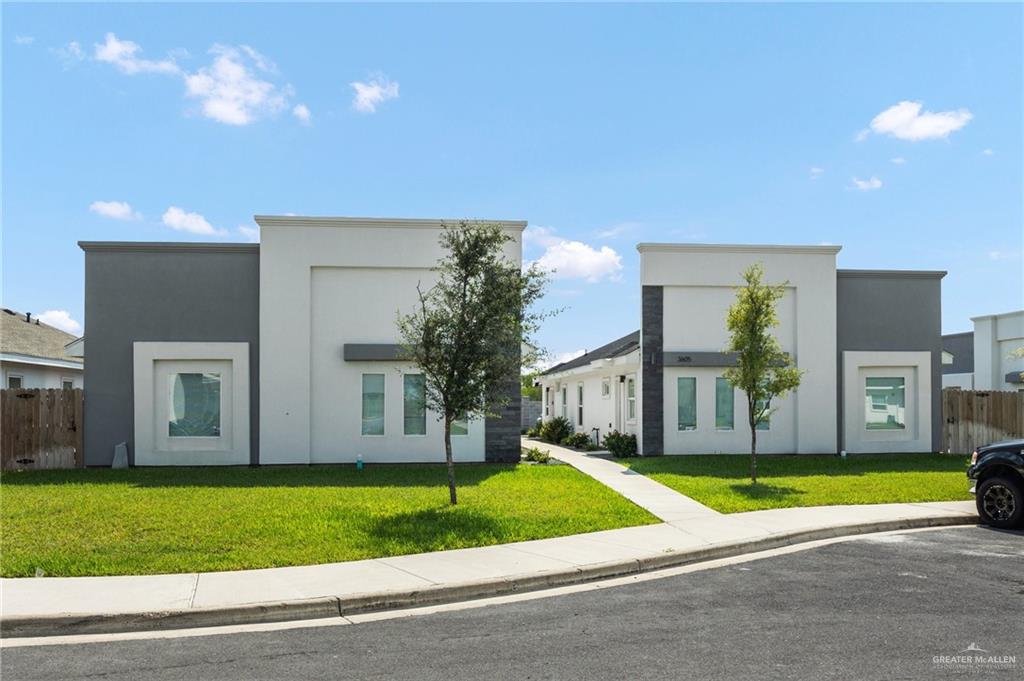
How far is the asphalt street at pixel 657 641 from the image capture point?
5910mm

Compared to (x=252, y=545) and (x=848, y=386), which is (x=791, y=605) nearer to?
(x=252, y=545)

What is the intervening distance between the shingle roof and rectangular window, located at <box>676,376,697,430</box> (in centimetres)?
1879

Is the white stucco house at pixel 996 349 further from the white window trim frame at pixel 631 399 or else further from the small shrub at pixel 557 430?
the white window trim frame at pixel 631 399

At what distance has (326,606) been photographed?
770 centimetres

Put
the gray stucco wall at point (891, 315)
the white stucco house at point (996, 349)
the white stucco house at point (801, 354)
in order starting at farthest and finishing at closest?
the white stucco house at point (996, 349)
the gray stucco wall at point (891, 315)
the white stucco house at point (801, 354)

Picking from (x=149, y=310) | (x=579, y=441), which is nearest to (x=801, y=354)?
(x=579, y=441)

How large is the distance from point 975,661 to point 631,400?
58.3 feet

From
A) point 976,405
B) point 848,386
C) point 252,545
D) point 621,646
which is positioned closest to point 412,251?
point 252,545

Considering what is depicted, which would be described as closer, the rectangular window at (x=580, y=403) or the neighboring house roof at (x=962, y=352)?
the rectangular window at (x=580, y=403)

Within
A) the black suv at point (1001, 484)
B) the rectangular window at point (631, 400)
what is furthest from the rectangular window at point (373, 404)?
the black suv at point (1001, 484)

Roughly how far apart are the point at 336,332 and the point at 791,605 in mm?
14188

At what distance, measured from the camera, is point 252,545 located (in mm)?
9906

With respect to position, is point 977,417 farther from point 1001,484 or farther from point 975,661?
point 975,661

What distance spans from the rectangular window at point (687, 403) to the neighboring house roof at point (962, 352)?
26.5 metres
